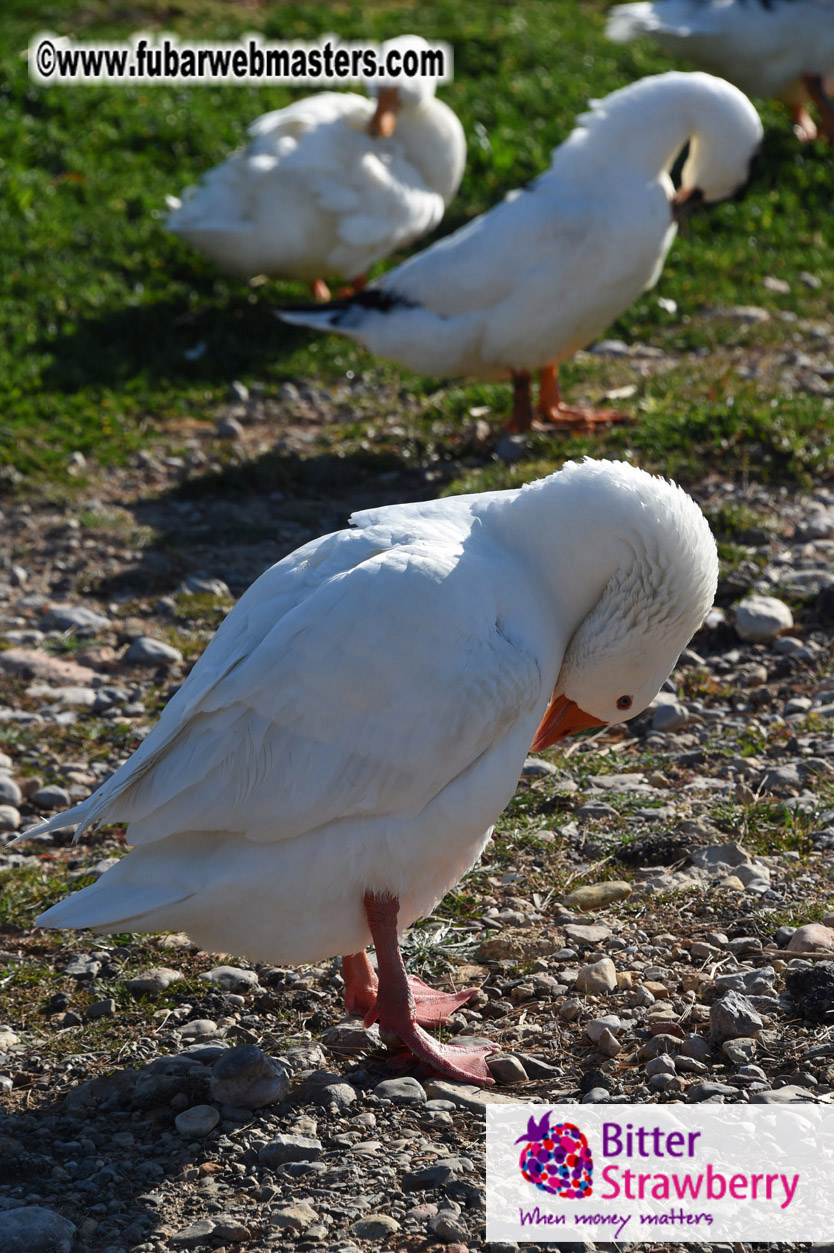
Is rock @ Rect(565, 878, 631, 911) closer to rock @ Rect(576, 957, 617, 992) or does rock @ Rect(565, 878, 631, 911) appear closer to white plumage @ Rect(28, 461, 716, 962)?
rock @ Rect(576, 957, 617, 992)

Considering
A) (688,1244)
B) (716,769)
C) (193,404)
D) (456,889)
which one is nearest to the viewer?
(688,1244)

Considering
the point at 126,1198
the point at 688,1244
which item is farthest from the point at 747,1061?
the point at 126,1198

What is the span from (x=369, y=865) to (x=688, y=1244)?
1114 mm

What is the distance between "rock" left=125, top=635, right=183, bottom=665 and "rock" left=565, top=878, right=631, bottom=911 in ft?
7.41

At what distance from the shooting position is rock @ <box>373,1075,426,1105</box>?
344 cm

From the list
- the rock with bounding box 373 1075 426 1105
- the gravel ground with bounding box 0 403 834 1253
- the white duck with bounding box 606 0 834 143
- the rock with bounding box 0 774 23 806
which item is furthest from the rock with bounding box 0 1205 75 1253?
the white duck with bounding box 606 0 834 143

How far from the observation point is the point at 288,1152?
3.21 metres

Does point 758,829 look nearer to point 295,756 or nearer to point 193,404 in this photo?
point 295,756

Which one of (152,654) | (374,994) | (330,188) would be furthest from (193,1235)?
(330,188)

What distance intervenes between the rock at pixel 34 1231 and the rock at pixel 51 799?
6.69 ft

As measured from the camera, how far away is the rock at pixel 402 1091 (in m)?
3.44

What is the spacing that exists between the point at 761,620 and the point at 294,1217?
133 inches

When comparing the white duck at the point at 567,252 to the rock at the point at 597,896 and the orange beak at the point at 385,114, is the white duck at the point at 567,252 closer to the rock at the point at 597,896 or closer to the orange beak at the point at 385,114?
the orange beak at the point at 385,114

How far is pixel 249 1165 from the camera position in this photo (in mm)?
3211
